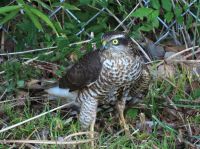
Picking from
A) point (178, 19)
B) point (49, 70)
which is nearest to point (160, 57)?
point (178, 19)

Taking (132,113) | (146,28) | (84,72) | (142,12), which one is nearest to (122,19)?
(146,28)

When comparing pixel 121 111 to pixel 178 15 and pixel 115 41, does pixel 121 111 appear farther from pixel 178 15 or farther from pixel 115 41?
pixel 178 15

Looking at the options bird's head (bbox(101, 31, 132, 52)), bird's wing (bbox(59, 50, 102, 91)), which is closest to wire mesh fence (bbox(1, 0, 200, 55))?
bird's wing (bbox(59, 50, 102, 91))

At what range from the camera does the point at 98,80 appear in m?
4.53

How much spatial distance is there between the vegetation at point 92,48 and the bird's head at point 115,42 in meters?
0.37

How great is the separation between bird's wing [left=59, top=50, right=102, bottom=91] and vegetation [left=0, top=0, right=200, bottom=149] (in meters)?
0.27

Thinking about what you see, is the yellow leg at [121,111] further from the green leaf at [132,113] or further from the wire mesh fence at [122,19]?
the wire mesh fence at [122,19]

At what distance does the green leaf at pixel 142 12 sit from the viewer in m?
5.24

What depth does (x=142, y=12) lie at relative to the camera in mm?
5277

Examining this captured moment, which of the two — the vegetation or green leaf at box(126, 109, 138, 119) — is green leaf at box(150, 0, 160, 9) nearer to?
the vegetation

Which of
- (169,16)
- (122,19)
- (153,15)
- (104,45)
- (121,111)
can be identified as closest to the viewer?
(104,45)

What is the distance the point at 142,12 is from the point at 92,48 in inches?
20.0

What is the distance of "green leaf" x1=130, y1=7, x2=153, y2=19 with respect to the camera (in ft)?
17.2

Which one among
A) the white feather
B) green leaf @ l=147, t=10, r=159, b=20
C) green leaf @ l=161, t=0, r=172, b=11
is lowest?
the white feather
